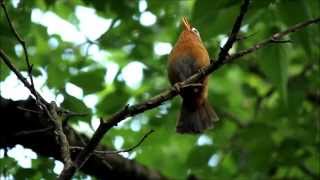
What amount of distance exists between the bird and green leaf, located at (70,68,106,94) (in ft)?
1.99

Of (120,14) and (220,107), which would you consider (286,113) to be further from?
(120,14)

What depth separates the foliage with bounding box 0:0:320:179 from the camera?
12.9ft

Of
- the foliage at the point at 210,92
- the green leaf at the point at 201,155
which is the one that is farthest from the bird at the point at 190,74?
the green leaf at the point at 201,155

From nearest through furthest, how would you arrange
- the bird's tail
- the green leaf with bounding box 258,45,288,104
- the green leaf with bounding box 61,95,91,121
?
1. the green leaf with bounding box 61,95,91,121
2. the bird's tail
3. the green leaf with bounding box 258,45,288,104

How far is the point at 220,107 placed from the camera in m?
5.51

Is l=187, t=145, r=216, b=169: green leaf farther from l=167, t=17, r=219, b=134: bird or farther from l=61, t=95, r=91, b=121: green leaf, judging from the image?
l=61, t=95, r=91, b=121: green leaf

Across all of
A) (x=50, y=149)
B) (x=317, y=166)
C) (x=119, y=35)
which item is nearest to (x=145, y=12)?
(x=119, y=35)

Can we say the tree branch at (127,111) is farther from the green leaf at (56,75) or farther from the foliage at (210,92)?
A: the green leaf at (56,75)

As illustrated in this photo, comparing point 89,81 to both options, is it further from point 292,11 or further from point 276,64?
point 292,11

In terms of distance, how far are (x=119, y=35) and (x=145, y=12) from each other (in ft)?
0.79

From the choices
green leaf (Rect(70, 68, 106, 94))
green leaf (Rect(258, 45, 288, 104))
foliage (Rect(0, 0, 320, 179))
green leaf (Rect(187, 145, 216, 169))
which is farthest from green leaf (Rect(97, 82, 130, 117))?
green leaf (Rect(258, 45, 288, 104))

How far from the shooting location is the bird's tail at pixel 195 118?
3674 millimetres

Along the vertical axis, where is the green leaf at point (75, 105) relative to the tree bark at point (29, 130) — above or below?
below

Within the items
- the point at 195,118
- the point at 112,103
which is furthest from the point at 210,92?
the point at 195,118
